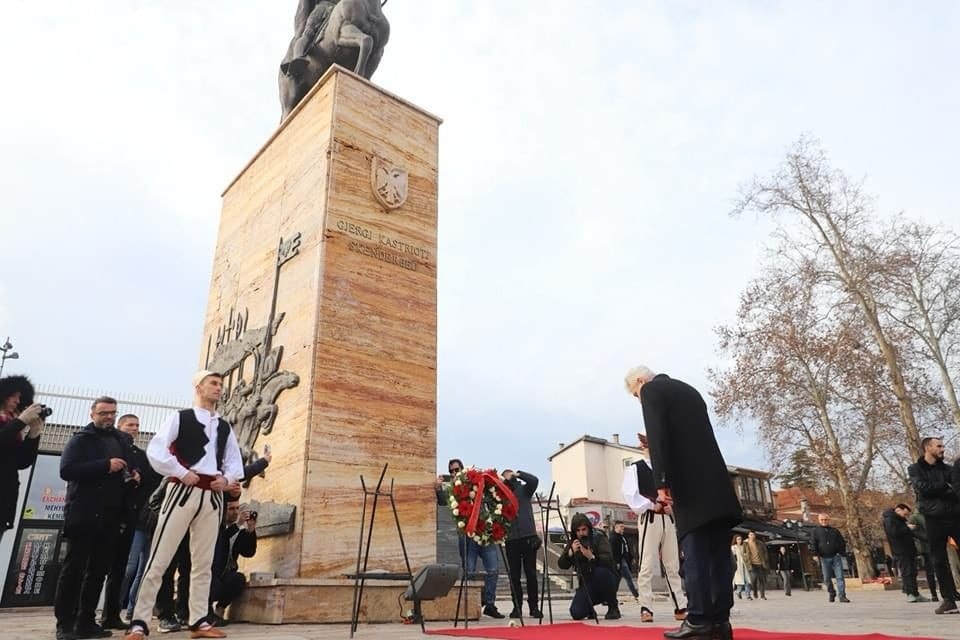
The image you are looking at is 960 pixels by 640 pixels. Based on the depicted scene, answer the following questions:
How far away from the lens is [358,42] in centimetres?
973

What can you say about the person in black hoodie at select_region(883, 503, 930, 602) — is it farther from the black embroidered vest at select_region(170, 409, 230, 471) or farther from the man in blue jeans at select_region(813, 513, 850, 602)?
the black embroidered vest at select_region(170, 409, 230, 471)

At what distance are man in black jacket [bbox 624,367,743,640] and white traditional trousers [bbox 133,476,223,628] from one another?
125 inches

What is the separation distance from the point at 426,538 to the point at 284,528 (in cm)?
149

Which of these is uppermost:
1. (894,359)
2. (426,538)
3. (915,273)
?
(915,273)

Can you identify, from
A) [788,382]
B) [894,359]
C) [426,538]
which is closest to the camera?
[426,538]

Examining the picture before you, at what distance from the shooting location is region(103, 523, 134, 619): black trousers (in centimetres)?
558

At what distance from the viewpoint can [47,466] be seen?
36.1 feet

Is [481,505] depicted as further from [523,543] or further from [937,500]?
[937,500]

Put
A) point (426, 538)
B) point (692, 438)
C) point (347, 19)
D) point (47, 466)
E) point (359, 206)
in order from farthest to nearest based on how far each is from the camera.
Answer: point (47, 466), point (347, 19), point (359, 206), point (426, 538), point (692, 438)

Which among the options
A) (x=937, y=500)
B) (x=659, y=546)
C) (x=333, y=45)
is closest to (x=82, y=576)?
(x=659, y=546)

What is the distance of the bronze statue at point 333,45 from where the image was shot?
9914 millimetres

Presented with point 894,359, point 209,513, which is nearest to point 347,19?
point 209,513

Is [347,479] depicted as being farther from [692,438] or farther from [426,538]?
[692,438]

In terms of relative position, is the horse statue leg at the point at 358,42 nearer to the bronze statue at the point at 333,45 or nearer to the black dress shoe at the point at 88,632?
the bronze statue at the point at 333,45
